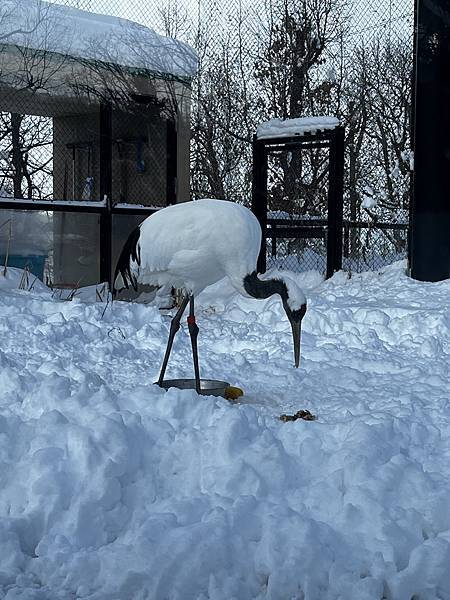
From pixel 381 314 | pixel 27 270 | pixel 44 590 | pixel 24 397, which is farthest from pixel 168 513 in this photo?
pixel 27 270

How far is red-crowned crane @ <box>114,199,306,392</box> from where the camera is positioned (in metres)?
5.82

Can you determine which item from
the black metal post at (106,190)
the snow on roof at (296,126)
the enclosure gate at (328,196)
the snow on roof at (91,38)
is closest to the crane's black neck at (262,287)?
the black metal post at (106,190)

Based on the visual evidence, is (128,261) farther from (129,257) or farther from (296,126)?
(296,126)

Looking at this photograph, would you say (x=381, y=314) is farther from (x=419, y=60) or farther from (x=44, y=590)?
(x=44, y=590)

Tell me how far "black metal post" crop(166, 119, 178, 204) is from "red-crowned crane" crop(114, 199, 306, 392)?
16.3ft

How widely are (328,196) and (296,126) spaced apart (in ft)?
3.44

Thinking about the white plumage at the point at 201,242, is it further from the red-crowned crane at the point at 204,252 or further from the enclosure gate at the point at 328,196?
the enclosure gate at the point at 328,196

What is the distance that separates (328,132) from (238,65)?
3322 mm

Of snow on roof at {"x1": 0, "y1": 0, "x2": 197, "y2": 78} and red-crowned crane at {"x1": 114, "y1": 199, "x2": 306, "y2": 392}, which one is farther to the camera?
snow on roof at {"x1": 0, "y1": 0, "x2": 197, "y2": 78}

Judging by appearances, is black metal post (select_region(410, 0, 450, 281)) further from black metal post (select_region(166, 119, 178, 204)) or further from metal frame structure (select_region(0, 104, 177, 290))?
metal frame structure (select_region(0, 104, 177, 290))

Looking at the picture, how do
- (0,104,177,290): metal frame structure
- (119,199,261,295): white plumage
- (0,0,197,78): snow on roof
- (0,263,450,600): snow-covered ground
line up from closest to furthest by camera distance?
1. (0,263,450,600): snow-covered ground
2. (119,199,261,295): white plumage
3. (0,0,197,78): snow on roof
4. (0,104,177,290): metal frame structure

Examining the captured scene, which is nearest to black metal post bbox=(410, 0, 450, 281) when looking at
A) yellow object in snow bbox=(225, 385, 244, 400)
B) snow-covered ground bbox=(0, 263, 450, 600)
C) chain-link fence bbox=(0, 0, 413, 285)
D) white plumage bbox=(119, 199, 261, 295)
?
chain-link fence bbox=(0, 0, 413, 285)

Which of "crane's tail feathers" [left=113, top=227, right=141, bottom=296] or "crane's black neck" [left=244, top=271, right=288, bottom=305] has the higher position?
"crane's tail feathers" [left=113, top=227, right=141, bottom=296]

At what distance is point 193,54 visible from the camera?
11430 mm
